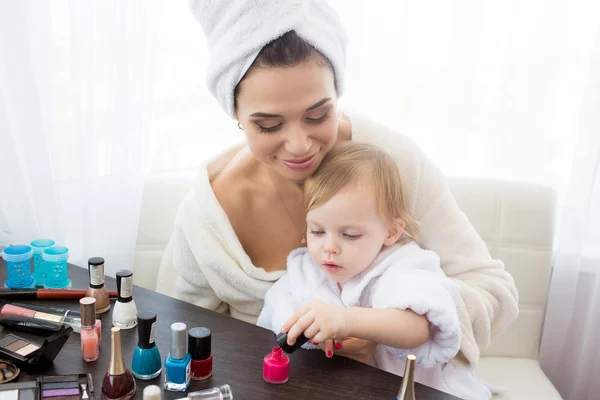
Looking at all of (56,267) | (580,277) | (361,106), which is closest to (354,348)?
(56,267)

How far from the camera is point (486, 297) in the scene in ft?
3.72

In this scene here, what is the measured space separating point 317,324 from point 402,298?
0.16m

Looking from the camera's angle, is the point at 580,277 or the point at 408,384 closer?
the point at 408,384

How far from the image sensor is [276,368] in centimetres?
87

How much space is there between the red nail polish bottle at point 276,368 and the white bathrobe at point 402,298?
0.10 metres

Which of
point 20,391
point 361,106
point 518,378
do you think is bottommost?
point 518,378

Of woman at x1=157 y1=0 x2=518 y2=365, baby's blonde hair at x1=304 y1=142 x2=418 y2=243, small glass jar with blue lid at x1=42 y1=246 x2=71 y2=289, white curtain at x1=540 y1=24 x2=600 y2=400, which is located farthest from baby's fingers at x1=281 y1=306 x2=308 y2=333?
white curtain at x1=540 y1=24 x2=600 y2=400

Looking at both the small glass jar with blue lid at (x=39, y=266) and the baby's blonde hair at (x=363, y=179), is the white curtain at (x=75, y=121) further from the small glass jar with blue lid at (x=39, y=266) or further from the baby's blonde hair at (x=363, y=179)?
the baby's blonde hair at (x=363, y=179)

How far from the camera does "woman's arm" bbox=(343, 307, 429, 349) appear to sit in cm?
93

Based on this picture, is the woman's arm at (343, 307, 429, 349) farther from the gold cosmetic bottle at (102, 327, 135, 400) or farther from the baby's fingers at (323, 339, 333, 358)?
the gold cosmetic bottle at (102, 327, 135, 400)

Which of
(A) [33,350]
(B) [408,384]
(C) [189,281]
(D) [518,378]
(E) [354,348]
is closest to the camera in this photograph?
(B) [408,384]

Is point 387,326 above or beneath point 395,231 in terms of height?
beneath

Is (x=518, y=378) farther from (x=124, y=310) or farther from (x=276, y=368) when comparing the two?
(x=124, y=310)

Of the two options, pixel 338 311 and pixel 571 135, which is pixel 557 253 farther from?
pixel 338 311
